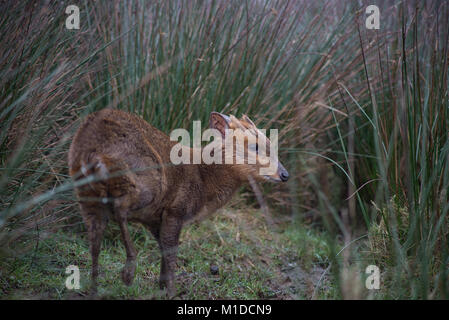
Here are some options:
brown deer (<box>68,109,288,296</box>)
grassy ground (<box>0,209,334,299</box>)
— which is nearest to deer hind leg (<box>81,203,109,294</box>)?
brown deer (<box>68,109,288,296</box>)

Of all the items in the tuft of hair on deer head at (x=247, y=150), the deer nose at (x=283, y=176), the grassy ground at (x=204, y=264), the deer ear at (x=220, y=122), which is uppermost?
the deer ear at (x=220, y=122)

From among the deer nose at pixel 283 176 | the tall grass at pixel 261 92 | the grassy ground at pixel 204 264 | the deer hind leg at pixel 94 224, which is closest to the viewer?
the deer hind leg at pixel 94 224

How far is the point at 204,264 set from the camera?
3.90 m

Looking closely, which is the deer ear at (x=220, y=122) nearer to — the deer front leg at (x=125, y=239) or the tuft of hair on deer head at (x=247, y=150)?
the tuft of hair on deer head at (x=247, y=150)

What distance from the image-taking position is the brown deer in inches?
104

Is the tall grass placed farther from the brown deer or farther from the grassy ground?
the brown deer

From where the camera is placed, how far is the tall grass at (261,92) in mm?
2980

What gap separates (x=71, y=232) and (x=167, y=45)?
2.01 meters

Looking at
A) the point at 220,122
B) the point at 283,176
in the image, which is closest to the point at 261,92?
the point at 220,122

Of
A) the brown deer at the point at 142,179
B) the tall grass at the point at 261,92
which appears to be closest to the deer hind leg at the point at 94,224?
the brown deer at the point at 142,179

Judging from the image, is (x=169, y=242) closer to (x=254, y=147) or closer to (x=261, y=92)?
(x=254, y=147)

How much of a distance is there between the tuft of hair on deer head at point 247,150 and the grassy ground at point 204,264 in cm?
53

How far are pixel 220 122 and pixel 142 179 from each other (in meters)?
0.92
